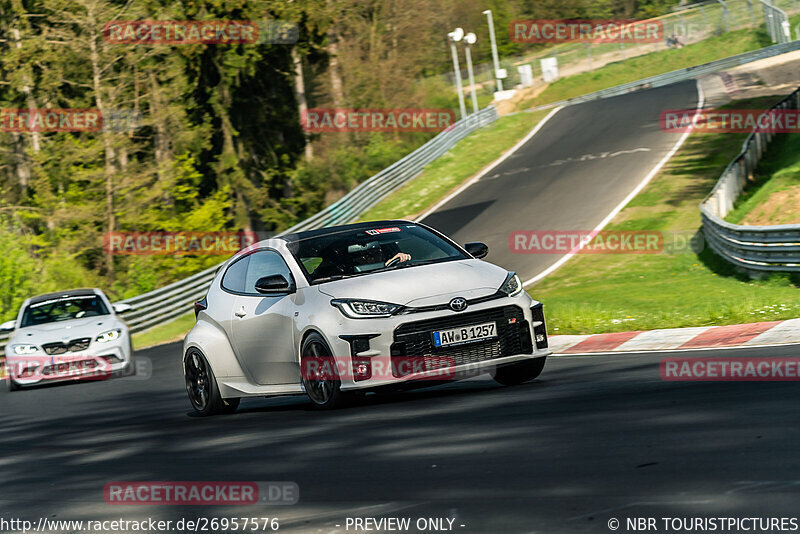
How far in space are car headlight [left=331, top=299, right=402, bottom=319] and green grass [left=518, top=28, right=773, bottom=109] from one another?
6364cm

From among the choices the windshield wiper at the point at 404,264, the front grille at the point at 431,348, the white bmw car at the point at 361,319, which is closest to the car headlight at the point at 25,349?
the white bmw car at the point at 361,319

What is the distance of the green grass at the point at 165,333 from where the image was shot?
88.0ft

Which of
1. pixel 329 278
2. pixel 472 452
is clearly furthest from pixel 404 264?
pixel 472 452

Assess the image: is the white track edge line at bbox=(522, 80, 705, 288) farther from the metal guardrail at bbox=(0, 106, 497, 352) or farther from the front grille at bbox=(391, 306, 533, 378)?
the front grille at bbox=(391, 306, 533, 378)

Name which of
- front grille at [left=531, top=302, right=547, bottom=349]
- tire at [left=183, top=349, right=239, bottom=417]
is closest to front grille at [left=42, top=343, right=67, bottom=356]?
tire at [left=183, top=349, right=239, bottom=417]

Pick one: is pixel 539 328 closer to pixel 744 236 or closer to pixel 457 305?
Result: pixel 457 305

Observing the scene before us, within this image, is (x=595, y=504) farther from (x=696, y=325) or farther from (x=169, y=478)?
(x=696, y=325)

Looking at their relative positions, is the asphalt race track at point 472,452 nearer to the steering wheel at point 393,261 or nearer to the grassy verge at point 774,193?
the steering wheel at point 393,261

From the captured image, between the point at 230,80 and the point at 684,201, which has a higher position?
the point at 230,80

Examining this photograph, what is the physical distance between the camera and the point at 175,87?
1907 inches

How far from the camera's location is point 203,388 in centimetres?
1077

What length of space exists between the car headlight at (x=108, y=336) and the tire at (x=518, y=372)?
33.0 ft

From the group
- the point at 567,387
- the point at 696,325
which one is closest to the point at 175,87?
the point at 696,325

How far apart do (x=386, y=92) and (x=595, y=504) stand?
6048 cm
